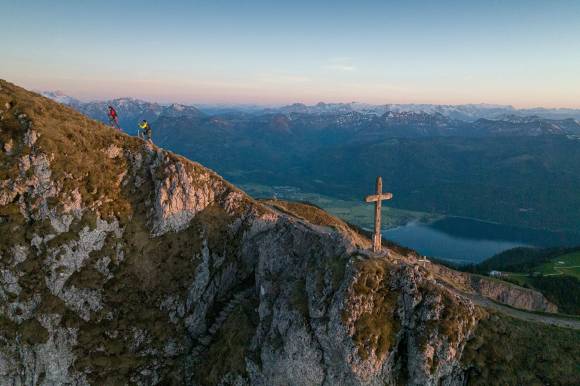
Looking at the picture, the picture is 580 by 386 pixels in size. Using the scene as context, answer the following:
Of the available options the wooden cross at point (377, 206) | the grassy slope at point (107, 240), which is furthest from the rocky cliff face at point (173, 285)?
the wooden cross at point (377, 206)

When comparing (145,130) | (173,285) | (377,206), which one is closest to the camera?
(377,206)

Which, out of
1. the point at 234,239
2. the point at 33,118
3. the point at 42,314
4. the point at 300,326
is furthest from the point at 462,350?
the point at 33,118

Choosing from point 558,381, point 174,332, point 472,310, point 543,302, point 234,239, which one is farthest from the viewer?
point 543,302

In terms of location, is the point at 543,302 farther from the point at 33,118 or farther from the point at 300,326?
the point at 33,118

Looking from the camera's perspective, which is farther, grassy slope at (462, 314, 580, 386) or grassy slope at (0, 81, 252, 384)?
grassy slope at (0, 81, 252, 384)

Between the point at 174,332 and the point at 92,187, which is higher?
the point at 92,187

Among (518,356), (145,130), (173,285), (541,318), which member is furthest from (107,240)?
(541,318)

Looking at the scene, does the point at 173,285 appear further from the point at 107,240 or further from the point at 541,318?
the point at 541,318

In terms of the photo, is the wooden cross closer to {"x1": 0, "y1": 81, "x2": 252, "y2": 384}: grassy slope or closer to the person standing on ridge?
{"x1": 0, "y1": 81, "x2": 252, "y2": 384}: grassy slope

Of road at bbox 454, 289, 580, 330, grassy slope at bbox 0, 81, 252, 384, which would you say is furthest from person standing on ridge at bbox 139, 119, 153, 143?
road at bbox 454, 289, 580, 330
